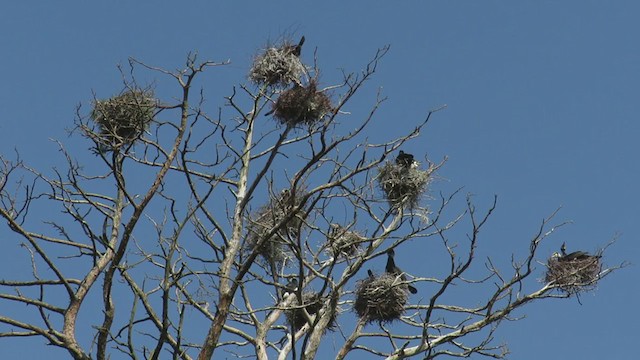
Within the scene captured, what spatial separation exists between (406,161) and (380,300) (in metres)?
2.29

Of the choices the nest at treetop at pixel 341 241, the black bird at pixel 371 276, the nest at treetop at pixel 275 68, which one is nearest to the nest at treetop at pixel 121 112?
the nest at treetop at pixel 275 68

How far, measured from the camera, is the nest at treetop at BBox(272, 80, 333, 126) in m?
11.4

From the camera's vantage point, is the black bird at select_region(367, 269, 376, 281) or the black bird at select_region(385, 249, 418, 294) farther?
the black bird at select_region(385, 249, 418, 294)

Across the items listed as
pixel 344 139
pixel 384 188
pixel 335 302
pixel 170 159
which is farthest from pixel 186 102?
pixel 384 188

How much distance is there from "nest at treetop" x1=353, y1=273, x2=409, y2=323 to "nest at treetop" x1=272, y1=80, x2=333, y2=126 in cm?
182

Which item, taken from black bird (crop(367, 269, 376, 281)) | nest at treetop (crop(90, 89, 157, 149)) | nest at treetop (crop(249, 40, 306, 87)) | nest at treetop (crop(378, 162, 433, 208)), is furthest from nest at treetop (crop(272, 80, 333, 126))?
nest at treetop (crop(378, 162, 433, 208))

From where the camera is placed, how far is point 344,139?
9.73m

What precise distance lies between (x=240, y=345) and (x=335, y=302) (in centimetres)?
151

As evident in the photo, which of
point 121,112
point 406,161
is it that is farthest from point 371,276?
point 121,112

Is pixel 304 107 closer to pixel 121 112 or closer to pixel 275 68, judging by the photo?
pixel 275 68

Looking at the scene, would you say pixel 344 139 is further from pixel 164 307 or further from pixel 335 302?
pixel 164 307

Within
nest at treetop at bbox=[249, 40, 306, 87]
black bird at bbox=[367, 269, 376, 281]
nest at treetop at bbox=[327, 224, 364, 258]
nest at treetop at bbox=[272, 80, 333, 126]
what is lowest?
nest at treetop at bbox=[327, 224, 364, 258]

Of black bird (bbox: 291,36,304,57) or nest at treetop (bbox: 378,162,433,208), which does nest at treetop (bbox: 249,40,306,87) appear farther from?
nest at treetop (bbox: 378,162,433,208)

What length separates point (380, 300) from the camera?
11.8 meters
